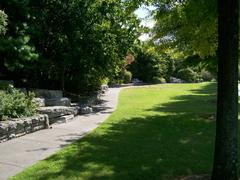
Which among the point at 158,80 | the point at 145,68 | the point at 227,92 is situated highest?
the point at 145,68

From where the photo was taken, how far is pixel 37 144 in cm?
922

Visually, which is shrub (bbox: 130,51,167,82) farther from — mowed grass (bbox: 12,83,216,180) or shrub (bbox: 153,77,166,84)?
mowed grass (bbox: 12,83,216,180)

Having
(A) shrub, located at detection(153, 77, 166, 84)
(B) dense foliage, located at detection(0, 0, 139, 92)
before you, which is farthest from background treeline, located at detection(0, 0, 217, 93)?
(A) shrub, located at detection(153, 77, 166, 84)

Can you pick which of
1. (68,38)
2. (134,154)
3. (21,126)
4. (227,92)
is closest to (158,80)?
(68,38)

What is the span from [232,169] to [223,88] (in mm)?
1171

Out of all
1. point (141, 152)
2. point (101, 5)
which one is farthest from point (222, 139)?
point (101, 5)

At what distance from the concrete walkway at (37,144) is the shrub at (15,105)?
0.71 meters

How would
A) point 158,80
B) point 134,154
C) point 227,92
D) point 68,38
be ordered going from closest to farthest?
point 227,92 → point 134,154 → point 68,38 → point 158,80

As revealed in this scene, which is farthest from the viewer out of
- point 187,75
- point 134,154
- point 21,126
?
point 187,75

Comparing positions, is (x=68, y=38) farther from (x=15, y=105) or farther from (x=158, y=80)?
(x=158, y=80)

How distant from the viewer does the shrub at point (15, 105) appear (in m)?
10.4

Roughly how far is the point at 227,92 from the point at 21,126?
229 inches

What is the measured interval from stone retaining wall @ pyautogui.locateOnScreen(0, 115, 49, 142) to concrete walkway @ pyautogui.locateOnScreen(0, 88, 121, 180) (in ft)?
0.50

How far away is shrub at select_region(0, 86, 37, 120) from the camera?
10391 mm
